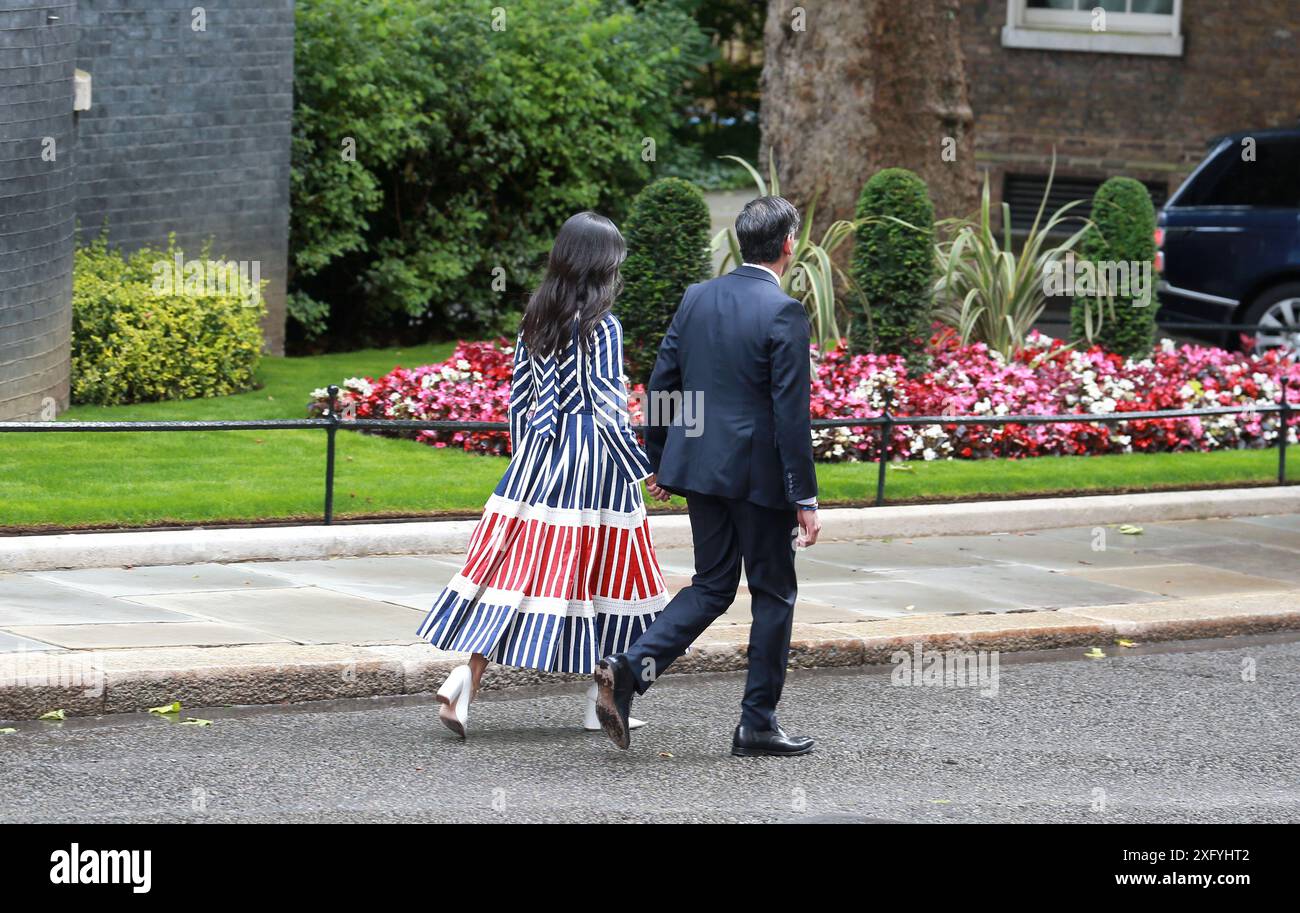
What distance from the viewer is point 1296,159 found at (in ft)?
54.5

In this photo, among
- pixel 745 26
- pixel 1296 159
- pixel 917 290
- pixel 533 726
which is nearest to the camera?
pixel 533 726

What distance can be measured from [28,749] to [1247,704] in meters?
4.42

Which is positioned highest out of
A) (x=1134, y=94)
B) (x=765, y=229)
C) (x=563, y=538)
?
(x=1134, y=94)

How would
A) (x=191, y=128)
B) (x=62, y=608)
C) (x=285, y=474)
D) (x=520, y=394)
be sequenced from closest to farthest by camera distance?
1. (x=520, y=394)
2. (x=62, y=608)
3. (x=285, y=474)
4. (x=191, y=128)

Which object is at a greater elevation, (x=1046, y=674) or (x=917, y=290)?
(x=917, y=290)

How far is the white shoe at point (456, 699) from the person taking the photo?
647 cm

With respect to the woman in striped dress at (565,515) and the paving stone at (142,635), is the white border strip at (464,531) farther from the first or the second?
the woman in striped dress at (565,515)

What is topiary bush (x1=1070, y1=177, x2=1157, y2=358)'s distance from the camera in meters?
14.4

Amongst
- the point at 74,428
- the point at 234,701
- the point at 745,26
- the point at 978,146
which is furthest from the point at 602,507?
the point at 745,26

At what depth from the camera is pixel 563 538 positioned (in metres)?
6.47

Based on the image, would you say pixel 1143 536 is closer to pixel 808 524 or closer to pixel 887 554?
pixel 887 554

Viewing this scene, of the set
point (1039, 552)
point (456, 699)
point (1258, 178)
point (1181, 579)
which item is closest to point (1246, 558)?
point (1181, 579)

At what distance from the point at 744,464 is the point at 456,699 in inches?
49.3

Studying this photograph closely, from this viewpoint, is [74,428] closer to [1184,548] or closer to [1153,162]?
[1184,548]
